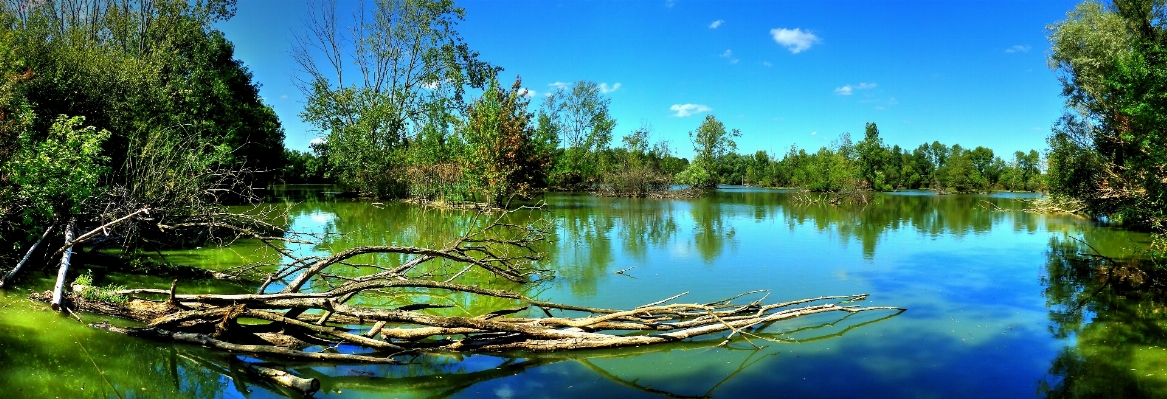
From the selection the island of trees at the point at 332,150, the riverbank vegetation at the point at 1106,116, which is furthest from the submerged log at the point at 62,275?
the riverbank vegetation at the point at 1106,116

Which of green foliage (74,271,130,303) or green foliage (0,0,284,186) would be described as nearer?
green foliage (74,271,130,303)

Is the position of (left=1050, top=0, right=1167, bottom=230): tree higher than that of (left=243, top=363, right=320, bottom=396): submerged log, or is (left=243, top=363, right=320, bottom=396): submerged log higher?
(left=1050, top=0, right=1167, bottom=230): tree

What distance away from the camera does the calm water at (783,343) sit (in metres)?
5.27

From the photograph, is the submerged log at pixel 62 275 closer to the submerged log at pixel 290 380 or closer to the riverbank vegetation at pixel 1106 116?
the submerged log at pixel 290 380

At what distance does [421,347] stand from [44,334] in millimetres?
3787

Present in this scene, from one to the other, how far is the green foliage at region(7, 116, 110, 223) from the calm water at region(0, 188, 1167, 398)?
3.45 feet

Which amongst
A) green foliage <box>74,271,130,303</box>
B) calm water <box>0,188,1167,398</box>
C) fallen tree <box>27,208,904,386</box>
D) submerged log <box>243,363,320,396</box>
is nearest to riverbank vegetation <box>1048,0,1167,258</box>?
calm water <box>0,188,1167,398</box>

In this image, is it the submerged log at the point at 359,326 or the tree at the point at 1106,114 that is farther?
the tree at the point at 1106,114

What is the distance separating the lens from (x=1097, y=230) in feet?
68.6

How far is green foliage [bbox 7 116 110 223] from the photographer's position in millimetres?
7543

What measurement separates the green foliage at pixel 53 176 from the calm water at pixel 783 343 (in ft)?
3.45

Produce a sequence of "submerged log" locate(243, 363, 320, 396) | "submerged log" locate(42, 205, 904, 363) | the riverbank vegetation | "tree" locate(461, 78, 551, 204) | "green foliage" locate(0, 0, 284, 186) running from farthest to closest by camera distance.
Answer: "tree" locate(461, 78, 551, 204) → "green foliage" locate(0, 0, 284, 186) → the riverbank vegetation → "submerged log" locate(42, 205, 904, 363) → "submerged log" locate(243, 363, 320, 396)

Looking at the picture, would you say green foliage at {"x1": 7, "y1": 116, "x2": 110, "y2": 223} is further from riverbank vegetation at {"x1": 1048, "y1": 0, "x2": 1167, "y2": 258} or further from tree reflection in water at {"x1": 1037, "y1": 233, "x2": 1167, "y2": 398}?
riverbank vegetation at {"x1": 1048, "y1": 0, "x2": 1167, "y2": 258}

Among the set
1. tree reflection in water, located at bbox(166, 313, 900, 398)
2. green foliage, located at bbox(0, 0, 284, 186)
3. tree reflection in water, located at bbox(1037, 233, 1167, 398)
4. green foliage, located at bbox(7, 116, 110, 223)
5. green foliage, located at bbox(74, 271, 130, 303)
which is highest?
green foliage, located at bbox(0, 0, 284, 186)
